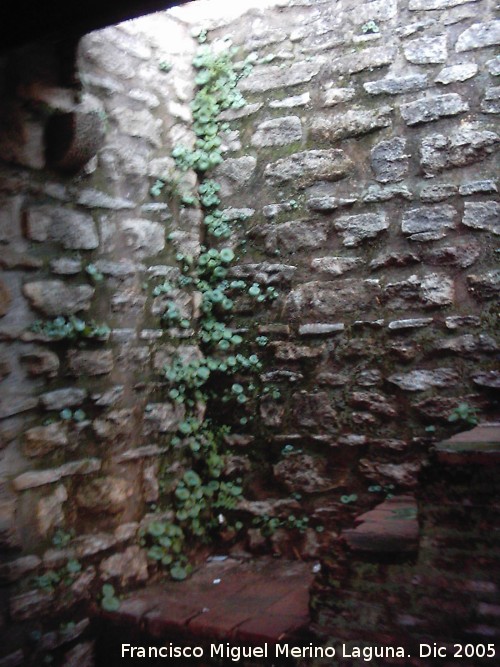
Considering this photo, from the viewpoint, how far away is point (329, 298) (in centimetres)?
301

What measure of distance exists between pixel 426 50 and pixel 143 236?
5.13ft

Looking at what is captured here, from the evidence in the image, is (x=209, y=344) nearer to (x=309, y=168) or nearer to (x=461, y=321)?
(x=309, y=168)

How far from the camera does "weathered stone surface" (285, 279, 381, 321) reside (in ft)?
9.62

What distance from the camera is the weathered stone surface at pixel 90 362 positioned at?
2.56 m

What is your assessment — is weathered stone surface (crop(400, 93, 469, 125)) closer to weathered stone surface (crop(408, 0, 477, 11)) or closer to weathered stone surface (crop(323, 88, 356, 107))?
weathered stone surface (crop(323, 88, 356, 107))

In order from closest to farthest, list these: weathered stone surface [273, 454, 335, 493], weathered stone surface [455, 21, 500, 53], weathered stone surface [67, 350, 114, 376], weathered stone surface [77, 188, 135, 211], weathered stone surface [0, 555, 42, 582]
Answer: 1. weathered stone surface [0, 555, 42, 582]
2. weathered stone surface [67, 350, 114, 376]
3. weathered stone surface [77, 188, 135, 211]
4. weathered stone surface [455, 21, 500, 53]
5. weathered stone surface [273, 454, 335, 493]

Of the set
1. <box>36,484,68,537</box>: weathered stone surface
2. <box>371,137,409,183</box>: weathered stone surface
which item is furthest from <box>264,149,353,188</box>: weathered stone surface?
<box>36,484,68,537</box>: weathered stone surface

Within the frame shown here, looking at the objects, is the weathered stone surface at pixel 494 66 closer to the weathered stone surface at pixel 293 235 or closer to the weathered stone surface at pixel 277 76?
the weathered stone surface at pixel 277 76

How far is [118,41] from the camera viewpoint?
288cm

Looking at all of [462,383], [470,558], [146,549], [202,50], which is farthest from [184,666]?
[202,50]

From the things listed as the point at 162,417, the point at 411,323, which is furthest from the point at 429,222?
Result: the point at 162,417

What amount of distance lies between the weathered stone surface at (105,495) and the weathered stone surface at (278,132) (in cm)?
180

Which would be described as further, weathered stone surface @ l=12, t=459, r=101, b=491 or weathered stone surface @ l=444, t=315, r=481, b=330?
weathered stone surface @ l=444, t=315, r=481, b=330

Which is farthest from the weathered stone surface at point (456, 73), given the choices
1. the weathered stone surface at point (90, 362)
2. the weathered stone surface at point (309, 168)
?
the weathered stone surface at point (90, 362)
